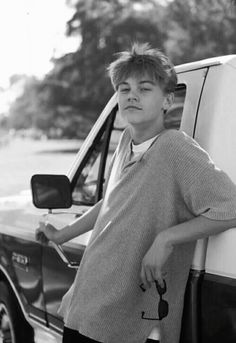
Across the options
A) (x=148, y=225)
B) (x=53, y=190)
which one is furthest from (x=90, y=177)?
(x=148, y=225)

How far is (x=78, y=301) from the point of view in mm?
2410

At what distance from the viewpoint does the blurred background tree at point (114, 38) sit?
40.1 meters

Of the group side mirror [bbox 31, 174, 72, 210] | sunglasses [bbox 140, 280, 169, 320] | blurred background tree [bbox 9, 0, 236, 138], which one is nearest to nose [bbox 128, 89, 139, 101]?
sunglasses [bbox 140, 280, 169, 320]

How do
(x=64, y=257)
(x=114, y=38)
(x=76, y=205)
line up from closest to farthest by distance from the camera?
(x=64, y=257)
(x=76, y=205)
(x=114, y=38)

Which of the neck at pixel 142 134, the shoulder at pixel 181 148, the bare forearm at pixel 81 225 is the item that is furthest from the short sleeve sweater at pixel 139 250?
the bare forearm at pixel 81 225

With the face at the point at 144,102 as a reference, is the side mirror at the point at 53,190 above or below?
below

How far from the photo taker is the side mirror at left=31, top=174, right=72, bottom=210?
3.16 m

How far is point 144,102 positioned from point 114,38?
145 feet

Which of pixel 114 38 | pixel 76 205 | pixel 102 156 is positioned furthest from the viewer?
pixel 114 38

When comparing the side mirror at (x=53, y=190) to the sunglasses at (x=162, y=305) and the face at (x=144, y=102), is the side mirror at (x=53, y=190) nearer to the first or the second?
the face at (x=144, y=102)

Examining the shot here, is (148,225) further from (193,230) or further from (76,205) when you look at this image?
(76,205)

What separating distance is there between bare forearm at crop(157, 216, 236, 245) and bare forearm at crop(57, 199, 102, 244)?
0.75 m

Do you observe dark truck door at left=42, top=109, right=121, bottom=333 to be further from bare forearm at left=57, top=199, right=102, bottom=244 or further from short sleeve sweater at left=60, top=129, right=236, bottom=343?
short sleeve sweater at left=60, top=129, right=236, bottom=343

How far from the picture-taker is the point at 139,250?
231 cm
